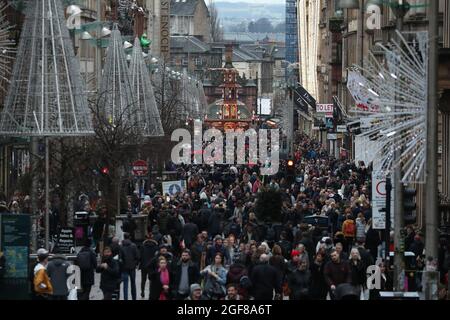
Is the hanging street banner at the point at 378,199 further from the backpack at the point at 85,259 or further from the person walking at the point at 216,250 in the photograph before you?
the backpack at the point at 85,259

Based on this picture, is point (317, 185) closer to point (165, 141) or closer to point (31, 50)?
point (165, 141)

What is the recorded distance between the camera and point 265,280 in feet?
82.7

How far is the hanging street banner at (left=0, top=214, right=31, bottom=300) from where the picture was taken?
1045 inches

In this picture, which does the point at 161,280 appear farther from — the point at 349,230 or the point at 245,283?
the point at 349,230

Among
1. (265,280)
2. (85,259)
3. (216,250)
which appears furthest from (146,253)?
(265,280)

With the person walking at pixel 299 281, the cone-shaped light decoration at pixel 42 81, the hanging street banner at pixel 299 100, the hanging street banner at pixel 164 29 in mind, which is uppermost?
the hanging street banner at pixel 164 29

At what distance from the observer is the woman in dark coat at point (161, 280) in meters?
25.6

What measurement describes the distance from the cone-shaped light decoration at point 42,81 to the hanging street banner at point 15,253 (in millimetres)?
7423

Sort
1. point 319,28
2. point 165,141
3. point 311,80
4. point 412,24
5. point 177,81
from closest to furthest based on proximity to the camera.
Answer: point 412,24
point 165,141
point 177,81
point 319,28
point 311,80

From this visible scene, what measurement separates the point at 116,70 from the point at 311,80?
87.0 metres

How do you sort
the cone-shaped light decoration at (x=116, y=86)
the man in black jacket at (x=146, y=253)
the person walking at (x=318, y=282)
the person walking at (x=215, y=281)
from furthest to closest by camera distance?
the cone-shaped light decoration at (x=116, y=86) < the man in black jacket at (x=146, y=253) < the person walking at (x=318, y=282) < the person walking at (x=215, y=281)

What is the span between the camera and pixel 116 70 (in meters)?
54.1

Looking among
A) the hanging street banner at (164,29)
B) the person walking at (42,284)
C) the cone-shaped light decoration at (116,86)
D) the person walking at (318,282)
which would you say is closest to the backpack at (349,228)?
the person walking at (318,282)
